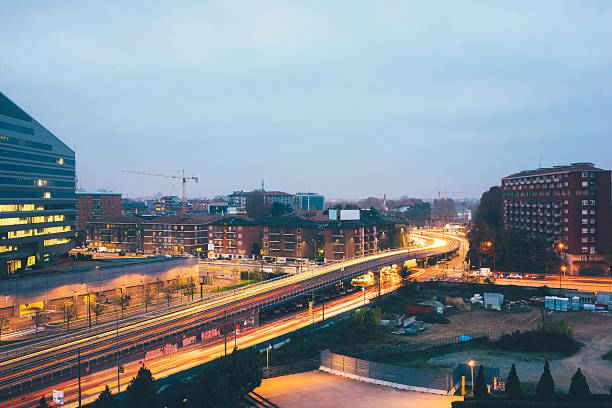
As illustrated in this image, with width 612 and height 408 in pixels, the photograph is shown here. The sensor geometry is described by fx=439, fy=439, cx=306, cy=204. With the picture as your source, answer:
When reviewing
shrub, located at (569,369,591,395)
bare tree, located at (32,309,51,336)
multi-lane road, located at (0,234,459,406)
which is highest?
multi-lane road, located at (0,234,459,406)

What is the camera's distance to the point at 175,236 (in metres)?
116

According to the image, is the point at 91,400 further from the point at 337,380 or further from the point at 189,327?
the point at 337,380

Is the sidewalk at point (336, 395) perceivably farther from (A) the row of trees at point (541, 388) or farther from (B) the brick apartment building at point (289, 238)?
(B) the brick apartment building at point (289, 238)

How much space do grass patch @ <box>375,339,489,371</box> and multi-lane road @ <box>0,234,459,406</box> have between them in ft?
41.1

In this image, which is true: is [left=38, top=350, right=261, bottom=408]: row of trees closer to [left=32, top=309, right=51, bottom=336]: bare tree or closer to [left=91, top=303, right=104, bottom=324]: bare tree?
[left=91, top=303, right=104, bottom=324]: bare tree

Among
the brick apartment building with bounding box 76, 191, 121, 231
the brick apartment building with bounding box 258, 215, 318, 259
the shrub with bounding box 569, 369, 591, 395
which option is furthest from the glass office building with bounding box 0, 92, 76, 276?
the brick apartment building with bounding box 76, 191, 121, 231

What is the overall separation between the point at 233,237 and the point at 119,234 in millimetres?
37118

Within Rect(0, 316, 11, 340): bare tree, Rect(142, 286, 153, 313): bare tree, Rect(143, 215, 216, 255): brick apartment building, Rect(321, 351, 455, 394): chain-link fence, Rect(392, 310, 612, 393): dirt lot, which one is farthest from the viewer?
Rect(143, 215, 216, 255): brick apartment building

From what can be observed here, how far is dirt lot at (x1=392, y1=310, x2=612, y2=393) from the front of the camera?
3938 centimetres

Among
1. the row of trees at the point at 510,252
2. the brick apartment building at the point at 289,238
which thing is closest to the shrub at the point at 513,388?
the row of trees at the point at 510,252

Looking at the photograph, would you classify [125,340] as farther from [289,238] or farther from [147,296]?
[289,238]

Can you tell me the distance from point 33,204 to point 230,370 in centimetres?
6182

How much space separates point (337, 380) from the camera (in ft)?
122

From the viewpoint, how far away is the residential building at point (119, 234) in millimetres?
123500
